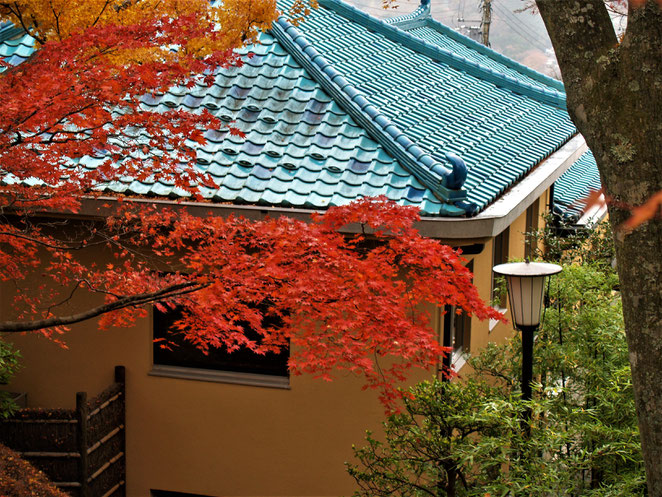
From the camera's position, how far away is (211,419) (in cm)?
936

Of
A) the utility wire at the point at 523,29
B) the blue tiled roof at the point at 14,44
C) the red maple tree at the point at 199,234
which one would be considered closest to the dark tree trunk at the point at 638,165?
the red maple tree at the point at 199,234

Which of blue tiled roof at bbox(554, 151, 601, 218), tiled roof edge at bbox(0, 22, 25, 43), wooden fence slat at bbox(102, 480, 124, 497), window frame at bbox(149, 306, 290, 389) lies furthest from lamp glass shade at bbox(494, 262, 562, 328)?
tiled roof edge at bbox(0, 22, 25, 43)

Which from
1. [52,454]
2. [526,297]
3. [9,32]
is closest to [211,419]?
[52,454]

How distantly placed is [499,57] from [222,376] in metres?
11.3

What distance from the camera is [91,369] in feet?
31.8

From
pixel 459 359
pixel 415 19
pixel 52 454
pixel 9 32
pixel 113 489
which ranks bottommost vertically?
pixel 113 489

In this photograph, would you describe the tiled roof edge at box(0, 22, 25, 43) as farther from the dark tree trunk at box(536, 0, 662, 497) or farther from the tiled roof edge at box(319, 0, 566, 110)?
the dark tree trunk at box(536, 0, 662, 497)

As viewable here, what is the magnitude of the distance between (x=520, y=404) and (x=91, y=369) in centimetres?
586

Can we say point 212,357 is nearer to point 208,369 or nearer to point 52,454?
point 208,369

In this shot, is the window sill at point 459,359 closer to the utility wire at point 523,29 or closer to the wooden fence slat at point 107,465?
the wooden fence slat at point 107,465

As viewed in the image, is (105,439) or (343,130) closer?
(343,130)

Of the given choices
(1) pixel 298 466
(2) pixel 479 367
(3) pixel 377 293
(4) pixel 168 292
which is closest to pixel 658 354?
(3) pixel 377 293

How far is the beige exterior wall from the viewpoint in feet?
29.4

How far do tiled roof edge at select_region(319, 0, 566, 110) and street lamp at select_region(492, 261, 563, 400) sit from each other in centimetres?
677
